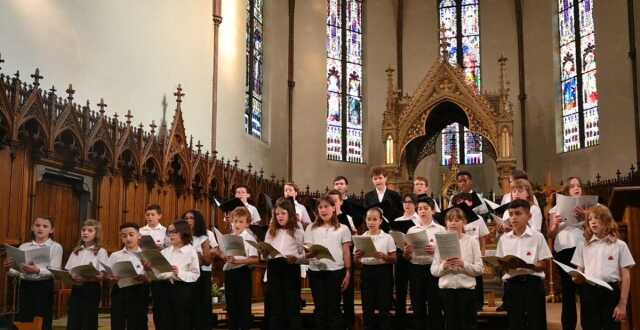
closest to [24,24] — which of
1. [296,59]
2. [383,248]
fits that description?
[383,248]

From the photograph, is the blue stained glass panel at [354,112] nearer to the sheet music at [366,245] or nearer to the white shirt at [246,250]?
the white shirt at [246,250]

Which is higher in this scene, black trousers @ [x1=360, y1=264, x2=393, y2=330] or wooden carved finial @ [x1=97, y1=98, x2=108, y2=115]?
wooden carved finial @ [x1=97, y1=98, x2=108, y2=115]

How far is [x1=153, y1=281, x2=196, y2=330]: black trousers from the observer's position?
19.4 ft

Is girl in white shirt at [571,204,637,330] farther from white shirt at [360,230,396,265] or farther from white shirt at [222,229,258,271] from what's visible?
white shirt at [222,229,258,271]

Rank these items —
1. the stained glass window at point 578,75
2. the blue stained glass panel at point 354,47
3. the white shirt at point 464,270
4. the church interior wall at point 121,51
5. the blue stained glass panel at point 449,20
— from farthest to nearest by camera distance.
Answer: the blue stained glass panel at point 449,20, the blue stained glass panel at point 354,47, the stained glass window at point 578,75, the church interior wall at point 121,51, the white shirt at point 464,270

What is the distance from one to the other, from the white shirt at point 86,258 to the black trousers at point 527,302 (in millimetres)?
3512

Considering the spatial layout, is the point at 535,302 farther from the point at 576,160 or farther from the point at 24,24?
the point at 576,160

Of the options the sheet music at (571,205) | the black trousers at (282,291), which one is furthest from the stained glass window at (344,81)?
the sheet music at (571,205)

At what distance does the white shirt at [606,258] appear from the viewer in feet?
16.5

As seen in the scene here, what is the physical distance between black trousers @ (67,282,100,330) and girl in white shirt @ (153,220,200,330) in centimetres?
63

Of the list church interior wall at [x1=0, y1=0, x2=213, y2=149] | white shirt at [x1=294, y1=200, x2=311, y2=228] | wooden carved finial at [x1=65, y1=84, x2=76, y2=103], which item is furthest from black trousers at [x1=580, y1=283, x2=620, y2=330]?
church interior wall at [x1=0, y1=0, x2=213, y2=149]

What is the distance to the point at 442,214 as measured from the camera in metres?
6.68

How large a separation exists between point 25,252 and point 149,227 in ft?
4.52

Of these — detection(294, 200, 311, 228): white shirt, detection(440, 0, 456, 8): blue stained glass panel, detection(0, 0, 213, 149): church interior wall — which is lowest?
detection(294, 200, 311, 228): white shirt
